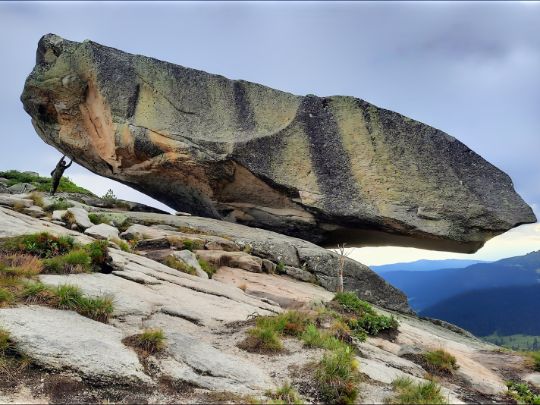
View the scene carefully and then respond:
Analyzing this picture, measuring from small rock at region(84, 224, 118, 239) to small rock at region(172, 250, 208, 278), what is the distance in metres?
2.83

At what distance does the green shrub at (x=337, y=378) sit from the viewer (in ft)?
24.8

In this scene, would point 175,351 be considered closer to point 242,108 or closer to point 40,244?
point 40,244

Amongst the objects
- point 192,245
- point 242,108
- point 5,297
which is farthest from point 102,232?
point 242,108

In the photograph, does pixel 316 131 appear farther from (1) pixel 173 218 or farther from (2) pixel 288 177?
(1) pixel 173 218

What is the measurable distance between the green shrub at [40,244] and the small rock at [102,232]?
3.93 m

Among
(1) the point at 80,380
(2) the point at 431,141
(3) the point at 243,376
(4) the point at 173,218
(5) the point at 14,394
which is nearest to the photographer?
(5) the point at 14,394

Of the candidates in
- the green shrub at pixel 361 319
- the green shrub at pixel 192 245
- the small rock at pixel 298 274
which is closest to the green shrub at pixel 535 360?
the green shrub at pixel 361 319

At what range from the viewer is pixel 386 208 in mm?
27047

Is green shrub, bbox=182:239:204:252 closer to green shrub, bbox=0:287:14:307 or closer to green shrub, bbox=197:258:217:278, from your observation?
green shrub, bbox=197:258:217:278

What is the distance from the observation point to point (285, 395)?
7398 mm

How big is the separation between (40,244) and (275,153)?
54.2 feet

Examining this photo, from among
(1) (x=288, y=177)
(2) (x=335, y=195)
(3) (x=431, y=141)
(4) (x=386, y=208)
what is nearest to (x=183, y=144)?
(1) (x=288, y=177)

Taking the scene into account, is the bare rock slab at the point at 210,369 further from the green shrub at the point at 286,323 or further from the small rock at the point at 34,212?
the small rock at the point at 34,212

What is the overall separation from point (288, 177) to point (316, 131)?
3630mm
